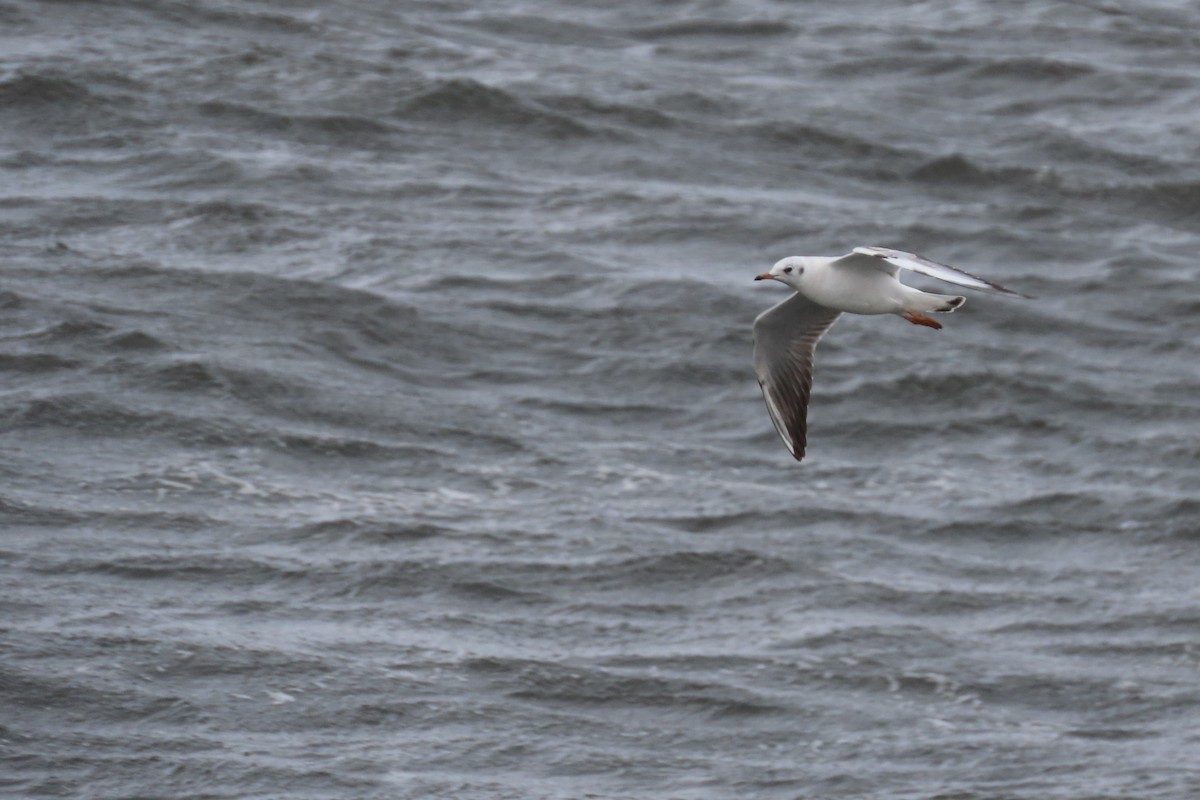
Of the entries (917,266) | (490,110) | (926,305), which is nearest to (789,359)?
(926,305)

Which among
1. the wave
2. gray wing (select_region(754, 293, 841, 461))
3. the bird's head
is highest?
the bird's head

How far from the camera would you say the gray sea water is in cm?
1747

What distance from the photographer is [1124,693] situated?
1895cm

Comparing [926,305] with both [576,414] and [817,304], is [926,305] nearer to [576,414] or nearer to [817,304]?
[817,304]

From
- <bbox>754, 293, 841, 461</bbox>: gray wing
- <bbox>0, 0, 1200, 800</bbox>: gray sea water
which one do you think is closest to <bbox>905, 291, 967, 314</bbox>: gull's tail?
<bbox>754, 293, 841, 461</bbox>: gray wing

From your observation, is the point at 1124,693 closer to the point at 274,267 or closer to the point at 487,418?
the point at 487,418

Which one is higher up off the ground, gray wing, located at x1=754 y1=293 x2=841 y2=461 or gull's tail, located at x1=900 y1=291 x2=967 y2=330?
gull's tail, located at x1=900 y1=291 x2=967 y2=330

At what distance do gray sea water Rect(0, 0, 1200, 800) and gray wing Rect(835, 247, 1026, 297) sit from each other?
5.81 metres

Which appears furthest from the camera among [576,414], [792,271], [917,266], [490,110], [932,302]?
[490,110]

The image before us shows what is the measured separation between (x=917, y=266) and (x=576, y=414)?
35.6ft

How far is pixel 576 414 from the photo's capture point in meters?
21.6

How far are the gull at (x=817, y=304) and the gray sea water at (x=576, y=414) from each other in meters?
4.38

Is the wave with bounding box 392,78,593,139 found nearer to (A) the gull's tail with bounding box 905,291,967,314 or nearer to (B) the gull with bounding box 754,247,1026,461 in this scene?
(B) the gull with bounding box 754,247,1026,461

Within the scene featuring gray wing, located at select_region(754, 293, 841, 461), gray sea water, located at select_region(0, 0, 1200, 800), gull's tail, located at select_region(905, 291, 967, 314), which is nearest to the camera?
gull's tail, located at select_region(905, 291, 967, 314)
